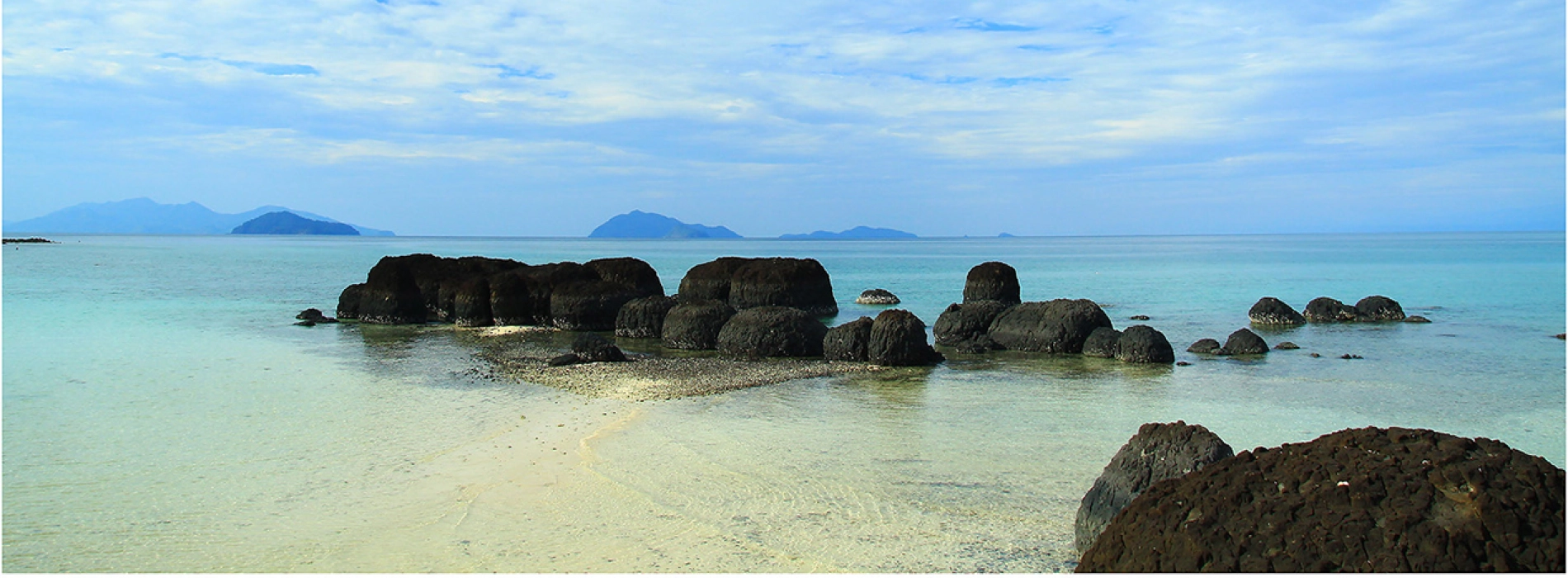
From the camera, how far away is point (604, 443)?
1041 centimetres

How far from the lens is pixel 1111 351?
18406 mm

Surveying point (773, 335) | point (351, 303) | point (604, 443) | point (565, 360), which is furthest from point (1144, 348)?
point (351, 303)

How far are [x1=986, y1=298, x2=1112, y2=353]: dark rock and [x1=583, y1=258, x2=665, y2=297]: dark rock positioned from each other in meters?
10.1

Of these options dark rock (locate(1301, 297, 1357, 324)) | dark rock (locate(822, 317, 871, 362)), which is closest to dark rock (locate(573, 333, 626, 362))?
dark rock (locate(822, 317, 871, 362))

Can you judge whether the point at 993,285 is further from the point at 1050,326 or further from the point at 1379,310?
the point at 1379,310

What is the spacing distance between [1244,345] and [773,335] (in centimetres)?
894

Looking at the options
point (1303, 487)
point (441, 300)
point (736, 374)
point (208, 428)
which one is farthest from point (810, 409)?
point (441, 300)

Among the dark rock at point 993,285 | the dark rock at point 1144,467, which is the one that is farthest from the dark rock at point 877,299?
the dark rock at point 1144,467

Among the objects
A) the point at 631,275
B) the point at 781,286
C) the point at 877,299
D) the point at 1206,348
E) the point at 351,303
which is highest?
the point at 631,275

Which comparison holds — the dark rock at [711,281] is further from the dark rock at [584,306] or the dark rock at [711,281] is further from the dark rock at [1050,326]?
the dark rock at [1050,326]

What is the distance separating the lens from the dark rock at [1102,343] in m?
18.5

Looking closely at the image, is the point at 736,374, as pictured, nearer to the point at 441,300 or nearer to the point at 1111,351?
the point at 1111,351

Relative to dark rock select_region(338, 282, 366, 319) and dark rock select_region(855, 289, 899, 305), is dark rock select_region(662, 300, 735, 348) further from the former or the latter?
dark rock select_region(855, 289, 899, 305)

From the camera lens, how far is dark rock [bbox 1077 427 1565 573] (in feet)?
13.0
